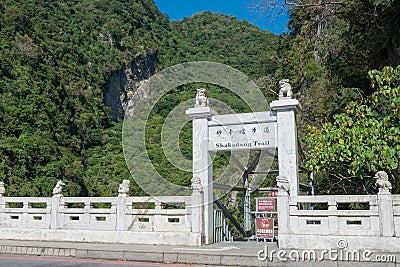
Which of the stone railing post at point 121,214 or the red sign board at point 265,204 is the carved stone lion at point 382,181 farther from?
the stone railing post at point 121,214

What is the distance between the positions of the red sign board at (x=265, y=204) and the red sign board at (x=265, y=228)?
320 mm

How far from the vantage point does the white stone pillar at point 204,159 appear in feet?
34.1

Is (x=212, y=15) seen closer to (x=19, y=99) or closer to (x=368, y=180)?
(x=19, y=99)

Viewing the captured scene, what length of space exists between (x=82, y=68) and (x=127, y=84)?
10115 millimetres

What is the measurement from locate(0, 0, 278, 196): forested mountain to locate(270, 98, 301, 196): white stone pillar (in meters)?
21.1

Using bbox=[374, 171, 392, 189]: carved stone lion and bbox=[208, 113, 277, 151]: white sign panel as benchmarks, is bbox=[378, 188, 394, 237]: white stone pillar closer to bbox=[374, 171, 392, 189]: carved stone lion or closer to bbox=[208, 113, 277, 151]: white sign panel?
bbox=[374, 171, 392, 189]: carved stone lion

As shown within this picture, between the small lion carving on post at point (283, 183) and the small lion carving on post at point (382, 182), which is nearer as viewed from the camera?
the small lion carving on post at point (382, 182)

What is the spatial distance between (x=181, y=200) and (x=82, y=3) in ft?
247

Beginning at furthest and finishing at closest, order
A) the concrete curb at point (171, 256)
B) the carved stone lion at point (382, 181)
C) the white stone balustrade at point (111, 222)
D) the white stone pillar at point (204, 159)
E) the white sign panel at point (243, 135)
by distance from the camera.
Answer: the white stone pillar at point (204, 159), the white sign panel at point (243, 135), the white stone balustrade at point (111, 222), the carved stone lion at point (382, 181), the concrete curb at point (171, 256)

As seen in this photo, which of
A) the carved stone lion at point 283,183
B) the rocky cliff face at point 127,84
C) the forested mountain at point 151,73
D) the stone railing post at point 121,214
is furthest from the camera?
the rocky cliff face at point 127,84

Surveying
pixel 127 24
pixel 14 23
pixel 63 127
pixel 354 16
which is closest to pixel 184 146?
pixel 354 16

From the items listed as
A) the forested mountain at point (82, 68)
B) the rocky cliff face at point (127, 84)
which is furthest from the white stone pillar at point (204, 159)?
the rocky cliff face at point (127, 84)

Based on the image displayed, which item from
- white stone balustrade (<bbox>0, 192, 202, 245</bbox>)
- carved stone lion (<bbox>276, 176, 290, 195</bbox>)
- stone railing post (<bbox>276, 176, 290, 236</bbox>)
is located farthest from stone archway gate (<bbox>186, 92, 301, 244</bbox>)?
stone railing post (<bbox>276, 176, 290, 236</bbox>)

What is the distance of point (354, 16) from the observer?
1377cm
